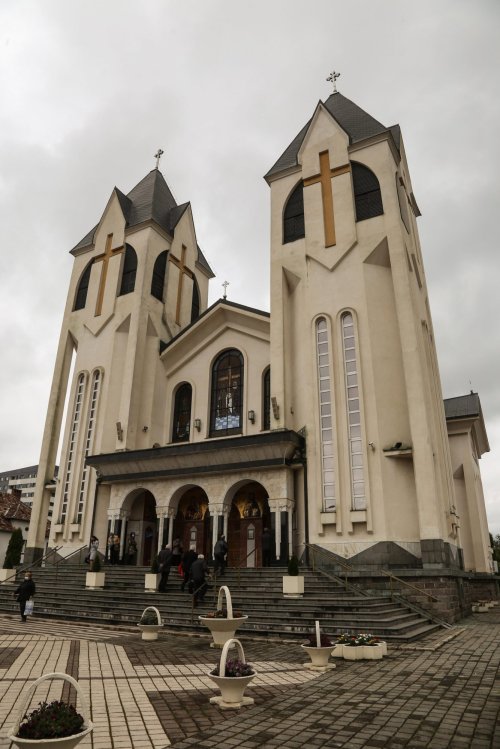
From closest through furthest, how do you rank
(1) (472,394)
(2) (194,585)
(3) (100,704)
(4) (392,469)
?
(3) (100,704) → (2) (194,585) → (4) (392,469) → (1) (472,394)

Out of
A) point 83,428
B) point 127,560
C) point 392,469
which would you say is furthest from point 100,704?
point 83,428

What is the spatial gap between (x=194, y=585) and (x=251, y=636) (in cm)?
222

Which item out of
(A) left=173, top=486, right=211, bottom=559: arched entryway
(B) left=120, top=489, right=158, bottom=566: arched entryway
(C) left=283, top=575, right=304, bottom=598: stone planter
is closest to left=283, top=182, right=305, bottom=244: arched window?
(A) left=173, top=486, right=211, bottom=559: arched entryway

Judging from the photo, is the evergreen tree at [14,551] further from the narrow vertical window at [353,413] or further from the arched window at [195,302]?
the narrow vertical window at [353,413]

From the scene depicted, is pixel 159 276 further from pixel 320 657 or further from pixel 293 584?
pixel 320 657

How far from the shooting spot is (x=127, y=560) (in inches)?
807

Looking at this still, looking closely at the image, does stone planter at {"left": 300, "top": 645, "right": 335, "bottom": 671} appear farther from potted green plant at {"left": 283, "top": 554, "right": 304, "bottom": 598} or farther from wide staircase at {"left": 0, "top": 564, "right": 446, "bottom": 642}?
potted green plant at {"left": 283, "top": 554, "right": 304, "bottom": 598}

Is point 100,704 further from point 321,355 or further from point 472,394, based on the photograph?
point 472,394

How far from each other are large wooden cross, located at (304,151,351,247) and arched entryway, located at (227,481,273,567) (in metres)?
10.2

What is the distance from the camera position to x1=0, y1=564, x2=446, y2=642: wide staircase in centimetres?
1131

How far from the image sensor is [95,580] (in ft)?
53.8

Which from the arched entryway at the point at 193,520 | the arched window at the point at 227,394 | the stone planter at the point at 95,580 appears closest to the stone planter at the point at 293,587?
the stone planter at the point at 95,580

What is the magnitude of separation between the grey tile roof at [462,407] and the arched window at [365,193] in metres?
12.0

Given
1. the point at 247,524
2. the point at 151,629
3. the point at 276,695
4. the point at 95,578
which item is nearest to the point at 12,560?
the point at 95,578
